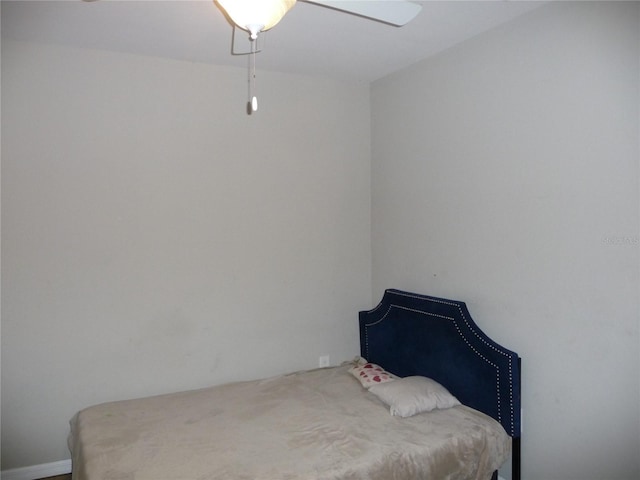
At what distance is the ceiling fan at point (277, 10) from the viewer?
63.3 inches

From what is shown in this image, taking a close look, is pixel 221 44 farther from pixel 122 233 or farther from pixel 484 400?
pixel 484 400

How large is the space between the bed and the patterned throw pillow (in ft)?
0.03

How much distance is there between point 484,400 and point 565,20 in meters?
2.06

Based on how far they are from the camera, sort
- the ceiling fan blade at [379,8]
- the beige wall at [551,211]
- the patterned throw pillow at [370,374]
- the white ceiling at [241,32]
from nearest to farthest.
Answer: the ceiling fan blade at [379,8] < the beige wall at [551,211] < the white ceiling at [241,32] < the patterned throw pillow at [370,374]

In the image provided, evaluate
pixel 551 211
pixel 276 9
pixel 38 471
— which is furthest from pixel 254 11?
pixel 38 471

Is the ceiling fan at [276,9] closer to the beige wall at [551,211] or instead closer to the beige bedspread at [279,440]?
the beige wall at [551,211]

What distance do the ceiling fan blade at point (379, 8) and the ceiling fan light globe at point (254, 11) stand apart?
0.65 feet

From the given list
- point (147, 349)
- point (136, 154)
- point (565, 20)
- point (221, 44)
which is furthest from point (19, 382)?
point (565, 20)

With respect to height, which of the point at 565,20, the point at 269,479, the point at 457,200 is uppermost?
the point at 565,20

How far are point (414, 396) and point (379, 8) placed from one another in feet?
6.68

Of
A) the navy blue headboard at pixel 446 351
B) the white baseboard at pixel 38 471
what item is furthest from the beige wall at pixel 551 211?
the white baseboard at pixel 38 471

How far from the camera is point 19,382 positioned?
2.77 metres

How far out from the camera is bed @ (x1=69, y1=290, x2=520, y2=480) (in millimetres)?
2094

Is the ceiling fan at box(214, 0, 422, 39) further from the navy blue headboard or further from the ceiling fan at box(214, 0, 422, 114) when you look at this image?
the navy blue headboard
